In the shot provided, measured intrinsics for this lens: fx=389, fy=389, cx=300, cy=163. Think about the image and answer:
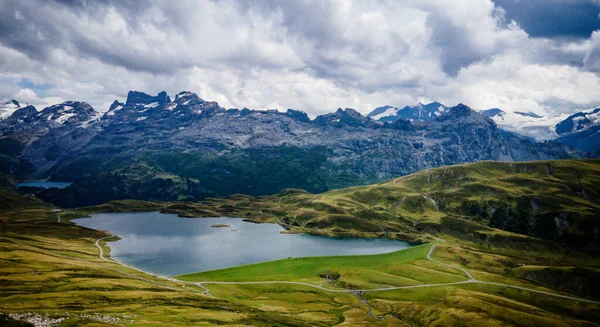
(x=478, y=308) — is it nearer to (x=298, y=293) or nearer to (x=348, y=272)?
(x=348, y=272)

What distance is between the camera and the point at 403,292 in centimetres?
15175

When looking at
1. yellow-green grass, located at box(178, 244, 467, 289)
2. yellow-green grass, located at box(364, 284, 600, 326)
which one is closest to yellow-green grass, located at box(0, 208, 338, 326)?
yellow-green grass, located at box(178, 244, 467, 289)

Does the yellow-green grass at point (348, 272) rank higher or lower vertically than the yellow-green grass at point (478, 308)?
higher

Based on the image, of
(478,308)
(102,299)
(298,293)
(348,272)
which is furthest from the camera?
(348,272)

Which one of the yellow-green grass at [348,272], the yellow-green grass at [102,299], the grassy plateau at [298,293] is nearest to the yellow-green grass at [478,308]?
the grassy plateau at [298,293]

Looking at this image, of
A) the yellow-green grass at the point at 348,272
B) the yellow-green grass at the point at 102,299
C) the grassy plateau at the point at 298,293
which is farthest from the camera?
Result: the yellow-green grass at the point at 348,272

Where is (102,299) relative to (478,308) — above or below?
above

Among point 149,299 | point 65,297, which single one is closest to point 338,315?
point 149,299

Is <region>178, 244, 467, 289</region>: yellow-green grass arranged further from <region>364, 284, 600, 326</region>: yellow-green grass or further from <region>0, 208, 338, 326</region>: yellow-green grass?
<region>0, 208, 338, 326</region>: yellow-green grass

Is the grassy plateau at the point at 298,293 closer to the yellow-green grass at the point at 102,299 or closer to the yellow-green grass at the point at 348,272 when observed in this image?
the yellow-green grass at the point at 102,299

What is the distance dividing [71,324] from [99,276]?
57.8 meters

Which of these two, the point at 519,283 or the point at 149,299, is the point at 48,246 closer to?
the point at 149,299

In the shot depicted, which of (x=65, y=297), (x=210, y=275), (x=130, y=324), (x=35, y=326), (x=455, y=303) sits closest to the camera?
(x=35, y=326)

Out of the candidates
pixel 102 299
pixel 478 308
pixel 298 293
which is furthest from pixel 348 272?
pixel 102 299
